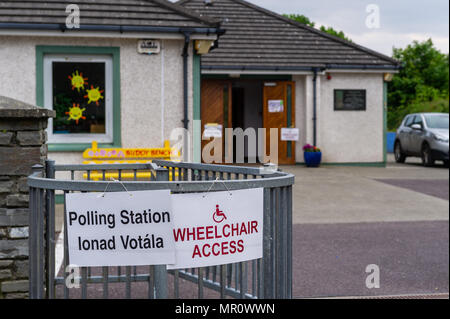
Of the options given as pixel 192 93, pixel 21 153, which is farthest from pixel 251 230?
pixel 192 93

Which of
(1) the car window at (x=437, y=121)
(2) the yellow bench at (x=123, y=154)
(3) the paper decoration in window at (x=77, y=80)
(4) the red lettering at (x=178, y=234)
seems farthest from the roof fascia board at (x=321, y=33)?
(4) the red lettering at (x=178, y=234)

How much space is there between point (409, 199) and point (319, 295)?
7.09 m

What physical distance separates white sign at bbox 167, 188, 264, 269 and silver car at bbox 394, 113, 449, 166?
1818 centimetres

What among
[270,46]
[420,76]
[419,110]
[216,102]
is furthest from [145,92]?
[420,76]

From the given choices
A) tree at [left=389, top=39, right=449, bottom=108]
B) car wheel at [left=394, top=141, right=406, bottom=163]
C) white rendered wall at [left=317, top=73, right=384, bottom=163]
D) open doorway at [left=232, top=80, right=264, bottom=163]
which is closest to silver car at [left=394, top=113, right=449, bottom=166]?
car wheel at [left=394, top=141, right=406, bottom=163]

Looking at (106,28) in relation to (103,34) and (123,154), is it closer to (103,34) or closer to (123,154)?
(103,34)

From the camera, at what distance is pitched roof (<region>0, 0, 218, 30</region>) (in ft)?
37.4

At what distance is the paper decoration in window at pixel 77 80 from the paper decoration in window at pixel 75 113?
1.16ft

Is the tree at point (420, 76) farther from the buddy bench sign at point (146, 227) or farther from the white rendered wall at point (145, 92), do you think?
the buddy bench sign at point (146, 227)

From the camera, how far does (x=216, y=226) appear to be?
2852mm

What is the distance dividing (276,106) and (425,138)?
5.10 m

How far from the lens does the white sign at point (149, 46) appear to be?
463 inches

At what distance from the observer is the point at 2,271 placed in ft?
14.9

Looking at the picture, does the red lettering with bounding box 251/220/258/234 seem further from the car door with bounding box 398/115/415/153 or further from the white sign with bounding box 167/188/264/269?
the car door with bounding box 398/115/415/153
